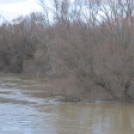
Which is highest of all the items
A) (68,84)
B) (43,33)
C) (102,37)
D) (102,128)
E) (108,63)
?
(43,33)

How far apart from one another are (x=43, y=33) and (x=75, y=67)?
83.9 feet

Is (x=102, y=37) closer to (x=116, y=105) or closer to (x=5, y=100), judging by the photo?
(x=116, y=105)

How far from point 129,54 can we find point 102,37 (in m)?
2.84

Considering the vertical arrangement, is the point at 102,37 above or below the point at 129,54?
above

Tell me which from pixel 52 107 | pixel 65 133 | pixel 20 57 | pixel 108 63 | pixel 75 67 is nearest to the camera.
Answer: pixel 65 133

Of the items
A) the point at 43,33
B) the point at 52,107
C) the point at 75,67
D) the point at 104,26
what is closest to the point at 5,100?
the point at 52,107

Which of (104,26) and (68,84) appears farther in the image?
(104,26)

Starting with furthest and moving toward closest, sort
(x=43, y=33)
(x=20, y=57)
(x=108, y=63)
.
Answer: (x=20, y=57) < (x=43, y=33) < (x=108, y=63)

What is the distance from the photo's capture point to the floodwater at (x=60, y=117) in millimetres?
11797

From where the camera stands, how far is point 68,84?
770 inches

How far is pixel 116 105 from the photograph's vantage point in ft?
59.5

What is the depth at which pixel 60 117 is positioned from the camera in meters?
14.4

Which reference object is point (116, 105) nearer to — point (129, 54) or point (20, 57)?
point (129, 54)

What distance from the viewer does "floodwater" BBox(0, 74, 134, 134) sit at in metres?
11.8
